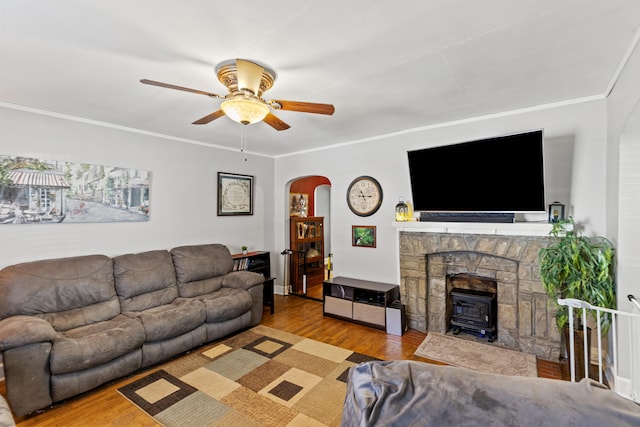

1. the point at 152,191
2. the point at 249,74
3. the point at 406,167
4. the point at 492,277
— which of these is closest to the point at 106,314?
the point at 152,191

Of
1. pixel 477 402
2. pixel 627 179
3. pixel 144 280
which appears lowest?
pixel 144 280

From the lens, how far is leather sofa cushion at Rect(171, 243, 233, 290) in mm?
3781

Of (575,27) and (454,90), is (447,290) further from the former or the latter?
(575,27)

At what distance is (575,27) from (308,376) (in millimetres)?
3225

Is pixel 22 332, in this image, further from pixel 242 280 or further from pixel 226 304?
pixel 242 280

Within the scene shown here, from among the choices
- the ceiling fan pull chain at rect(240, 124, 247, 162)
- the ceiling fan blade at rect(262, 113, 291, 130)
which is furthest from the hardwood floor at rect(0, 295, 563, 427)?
the ceiling fan pull chain at rect(240, 124, 247, 162)

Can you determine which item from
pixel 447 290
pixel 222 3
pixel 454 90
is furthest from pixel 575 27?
pixel 447 290

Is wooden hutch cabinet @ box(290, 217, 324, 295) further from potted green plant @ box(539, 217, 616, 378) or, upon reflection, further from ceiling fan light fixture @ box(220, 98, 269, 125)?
potted green plant @ box(539, 217, 616, 378)

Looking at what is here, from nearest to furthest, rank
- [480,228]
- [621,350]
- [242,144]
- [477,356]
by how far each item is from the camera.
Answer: [621,350], [477,356], [480,228], [242,144]

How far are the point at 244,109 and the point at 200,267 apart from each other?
2574 millimetres

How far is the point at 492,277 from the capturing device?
11.4 ft

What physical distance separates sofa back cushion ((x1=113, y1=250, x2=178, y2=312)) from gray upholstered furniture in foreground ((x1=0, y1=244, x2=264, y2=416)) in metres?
0.01

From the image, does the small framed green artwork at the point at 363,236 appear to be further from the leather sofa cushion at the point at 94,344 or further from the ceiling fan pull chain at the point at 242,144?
the leather sofa cushion at the point at 94,344

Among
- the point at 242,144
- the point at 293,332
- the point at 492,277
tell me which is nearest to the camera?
the point at 492,277
